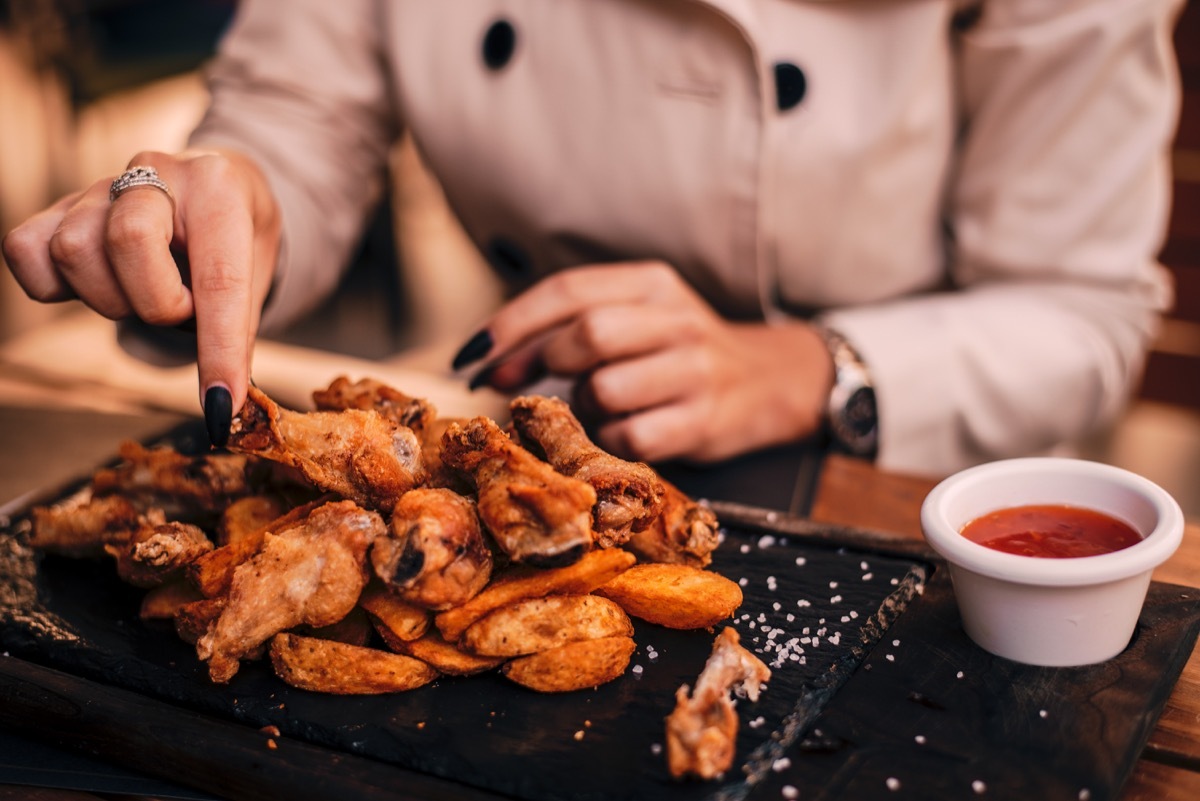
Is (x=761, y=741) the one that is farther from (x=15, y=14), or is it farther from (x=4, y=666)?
(x=15, y=14)

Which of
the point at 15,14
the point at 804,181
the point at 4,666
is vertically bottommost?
the point at 15,14

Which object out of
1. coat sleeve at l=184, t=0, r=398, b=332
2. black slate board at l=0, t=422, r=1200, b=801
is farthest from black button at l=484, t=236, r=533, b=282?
black slate board at l=0, t=422, r=1200, b=801

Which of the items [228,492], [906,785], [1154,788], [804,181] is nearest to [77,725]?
[228,492]

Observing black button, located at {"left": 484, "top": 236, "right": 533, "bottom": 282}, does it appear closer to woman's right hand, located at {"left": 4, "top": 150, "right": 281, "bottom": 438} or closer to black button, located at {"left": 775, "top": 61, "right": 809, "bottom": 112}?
black button, located at {"left": 775, "top": 61, "right": 809, "bottom": 112}

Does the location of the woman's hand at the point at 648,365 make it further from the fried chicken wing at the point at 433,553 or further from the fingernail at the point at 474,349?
the fried chicken wing at the point at 433,553

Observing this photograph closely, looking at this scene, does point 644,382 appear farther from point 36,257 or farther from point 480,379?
point 36,257

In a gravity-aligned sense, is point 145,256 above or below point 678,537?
above

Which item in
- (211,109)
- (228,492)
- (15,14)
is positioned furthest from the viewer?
(15,14)

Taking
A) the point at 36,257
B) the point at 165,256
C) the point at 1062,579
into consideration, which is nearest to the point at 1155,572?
the point at 1062,579
